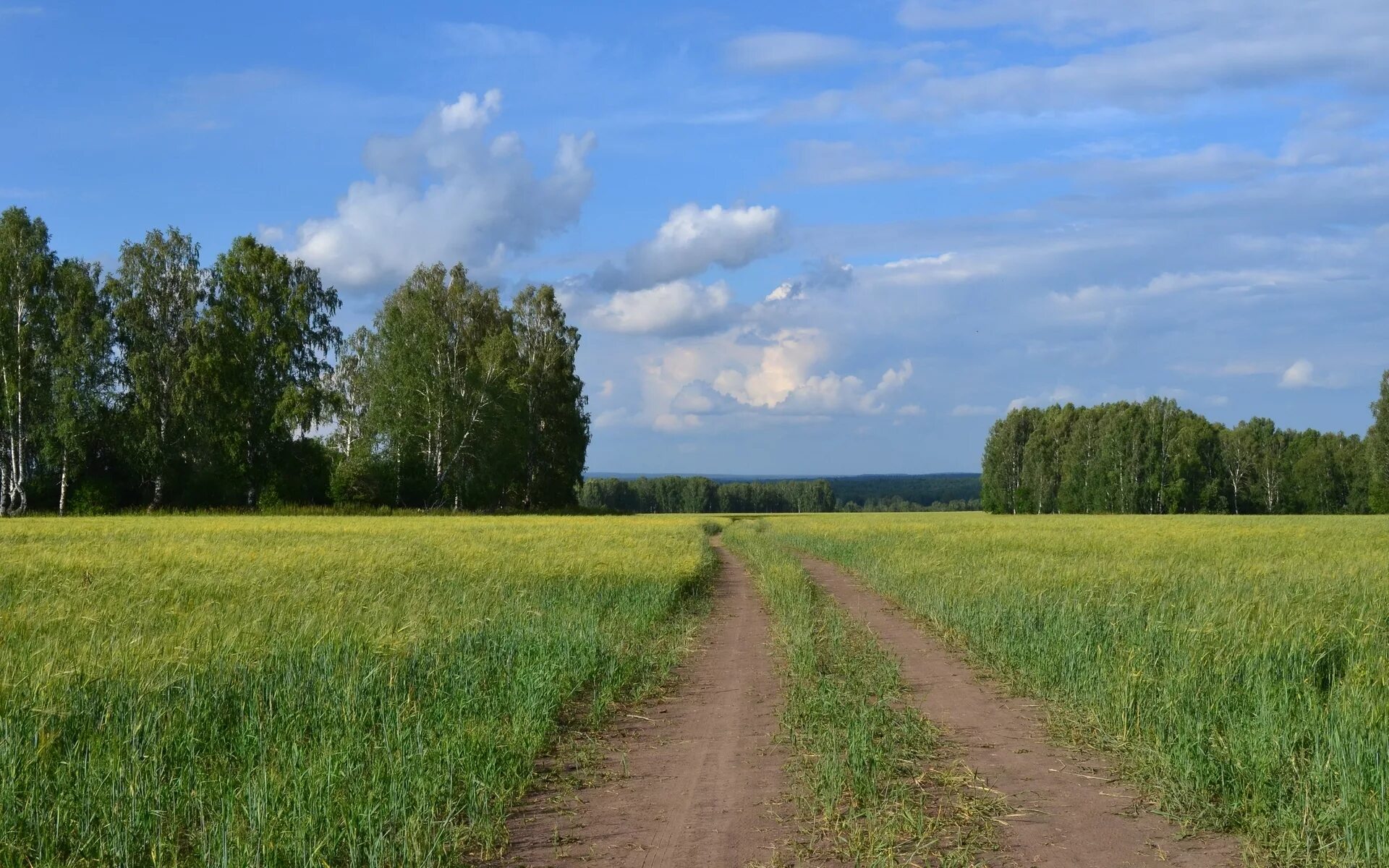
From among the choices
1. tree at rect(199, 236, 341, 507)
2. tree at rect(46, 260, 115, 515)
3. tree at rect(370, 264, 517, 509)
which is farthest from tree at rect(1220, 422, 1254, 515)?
tree at rect(46, 260, 115, 515)

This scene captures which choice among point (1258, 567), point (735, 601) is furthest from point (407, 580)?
point (1258, 567)

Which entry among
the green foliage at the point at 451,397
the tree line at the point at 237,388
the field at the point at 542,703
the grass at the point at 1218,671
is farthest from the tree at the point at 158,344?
the grass at the point at 1218,671

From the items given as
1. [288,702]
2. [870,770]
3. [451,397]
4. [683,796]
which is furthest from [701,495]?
[683,796]

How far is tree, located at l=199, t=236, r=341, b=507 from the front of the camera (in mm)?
47344

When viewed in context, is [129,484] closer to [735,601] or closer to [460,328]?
[460,328]

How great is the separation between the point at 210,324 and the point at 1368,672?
49.7m

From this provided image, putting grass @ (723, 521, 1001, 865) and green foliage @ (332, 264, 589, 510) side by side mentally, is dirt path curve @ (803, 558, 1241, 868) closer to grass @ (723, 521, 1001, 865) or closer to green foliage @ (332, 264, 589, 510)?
grass @ (723, 521, 1001, 865)

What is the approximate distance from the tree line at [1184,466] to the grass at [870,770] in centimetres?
9548

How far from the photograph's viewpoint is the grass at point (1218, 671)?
5.03 m

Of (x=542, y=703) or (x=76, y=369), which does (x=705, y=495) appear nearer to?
(x=76, y=369)

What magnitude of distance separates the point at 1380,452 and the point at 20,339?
330 feet

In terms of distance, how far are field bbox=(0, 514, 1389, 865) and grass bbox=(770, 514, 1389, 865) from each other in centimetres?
3

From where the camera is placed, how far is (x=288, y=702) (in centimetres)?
669

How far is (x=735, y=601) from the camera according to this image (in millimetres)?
16000
